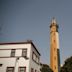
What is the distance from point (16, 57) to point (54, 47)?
49037 millimetres

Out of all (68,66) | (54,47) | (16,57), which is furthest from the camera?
(54,47)

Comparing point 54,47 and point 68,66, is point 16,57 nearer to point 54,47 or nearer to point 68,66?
point 68,66

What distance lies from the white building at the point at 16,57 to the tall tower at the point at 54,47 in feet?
145

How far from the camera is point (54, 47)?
269ft

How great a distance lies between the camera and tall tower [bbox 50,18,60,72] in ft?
256

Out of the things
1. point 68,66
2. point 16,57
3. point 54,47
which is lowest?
point 68,66

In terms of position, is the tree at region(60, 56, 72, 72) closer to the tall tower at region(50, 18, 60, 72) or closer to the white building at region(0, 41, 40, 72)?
the white building at region(0, 41, 40, 72)

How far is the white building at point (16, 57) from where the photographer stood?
33.7 meters

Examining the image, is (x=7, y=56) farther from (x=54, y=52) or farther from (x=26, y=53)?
(x=54, y=52)

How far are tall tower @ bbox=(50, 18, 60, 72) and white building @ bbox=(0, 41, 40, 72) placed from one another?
4410 cm

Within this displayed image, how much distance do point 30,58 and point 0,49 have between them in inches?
276

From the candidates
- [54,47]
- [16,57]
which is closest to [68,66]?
[16,57]

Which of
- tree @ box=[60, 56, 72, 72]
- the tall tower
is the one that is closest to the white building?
tree @ box=[60, 56, 72, 72]

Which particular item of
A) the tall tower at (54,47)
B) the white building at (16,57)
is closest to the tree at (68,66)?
the white building at (16,57)
